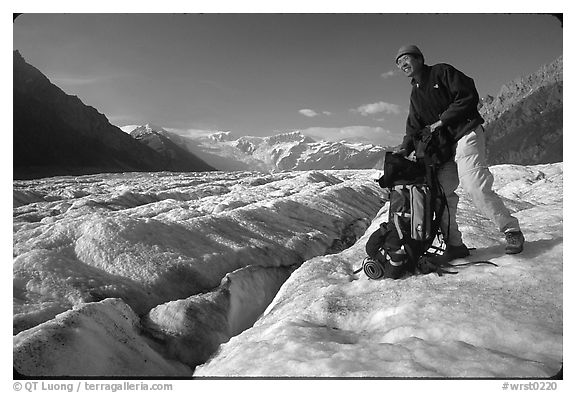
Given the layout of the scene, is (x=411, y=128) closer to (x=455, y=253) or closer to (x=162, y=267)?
(x=455, y=253)

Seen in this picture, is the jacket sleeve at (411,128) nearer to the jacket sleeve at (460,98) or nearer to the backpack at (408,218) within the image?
the backpack at (408,218)

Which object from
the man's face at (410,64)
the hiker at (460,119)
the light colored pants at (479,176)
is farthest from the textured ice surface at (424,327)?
the man's face at (410,64)

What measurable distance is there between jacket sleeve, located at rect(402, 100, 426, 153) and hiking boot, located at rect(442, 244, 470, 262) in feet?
5.16

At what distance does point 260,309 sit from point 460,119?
495 cm

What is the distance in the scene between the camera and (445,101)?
4902mm

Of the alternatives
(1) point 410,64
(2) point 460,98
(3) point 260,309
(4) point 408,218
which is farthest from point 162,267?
(2) point 460,98

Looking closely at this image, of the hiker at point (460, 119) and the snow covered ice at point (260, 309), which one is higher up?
the hiker at point (460, 119)

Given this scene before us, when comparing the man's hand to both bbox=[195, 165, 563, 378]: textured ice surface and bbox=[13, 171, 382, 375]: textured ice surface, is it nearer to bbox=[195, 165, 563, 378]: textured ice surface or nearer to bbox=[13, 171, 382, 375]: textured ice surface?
bbox=[195, 165, 563, 378]: textured ice surface

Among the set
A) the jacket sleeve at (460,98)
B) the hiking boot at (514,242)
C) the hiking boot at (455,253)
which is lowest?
the hiking boot at (455,253)

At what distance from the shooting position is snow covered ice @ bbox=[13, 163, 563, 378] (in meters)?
3.39

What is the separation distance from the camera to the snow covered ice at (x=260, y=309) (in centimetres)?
339
